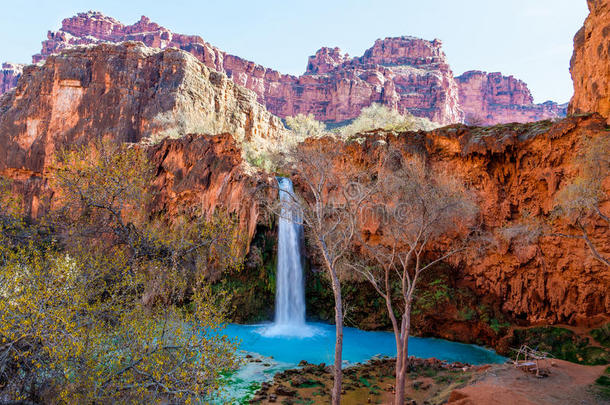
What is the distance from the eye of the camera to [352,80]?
263 ft

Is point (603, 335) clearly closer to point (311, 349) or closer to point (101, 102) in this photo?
point (311, 349)

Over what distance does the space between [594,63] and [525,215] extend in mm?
7771

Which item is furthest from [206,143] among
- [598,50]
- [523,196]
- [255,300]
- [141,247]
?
[598,50]

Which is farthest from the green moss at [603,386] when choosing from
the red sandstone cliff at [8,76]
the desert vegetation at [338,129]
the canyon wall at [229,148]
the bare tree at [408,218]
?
the red sandstone cliff at [8,76]

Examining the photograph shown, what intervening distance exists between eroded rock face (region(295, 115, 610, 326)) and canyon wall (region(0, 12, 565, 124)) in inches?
2474

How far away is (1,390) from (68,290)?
1666mm

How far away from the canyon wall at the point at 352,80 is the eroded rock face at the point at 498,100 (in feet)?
0.86

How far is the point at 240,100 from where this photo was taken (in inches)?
1816

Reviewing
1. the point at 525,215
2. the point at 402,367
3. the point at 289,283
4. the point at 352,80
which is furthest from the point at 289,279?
the point at 352,80

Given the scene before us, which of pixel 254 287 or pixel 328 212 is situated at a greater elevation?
pixel 328 212

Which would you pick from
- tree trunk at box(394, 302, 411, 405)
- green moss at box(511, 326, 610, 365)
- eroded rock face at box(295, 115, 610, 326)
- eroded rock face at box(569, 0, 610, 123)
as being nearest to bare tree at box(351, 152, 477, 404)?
eroded rock face at box(295, 115, 610, 326)

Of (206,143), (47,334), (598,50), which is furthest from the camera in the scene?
(206,143)

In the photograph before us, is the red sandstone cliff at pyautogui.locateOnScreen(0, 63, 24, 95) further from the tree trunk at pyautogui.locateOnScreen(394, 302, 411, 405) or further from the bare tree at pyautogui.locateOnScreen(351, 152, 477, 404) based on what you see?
the tree trunk at pyautogui.locateOnScreen(394, 302, 411, 405)

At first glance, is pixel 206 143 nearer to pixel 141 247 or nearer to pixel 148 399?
pixel 141 247
